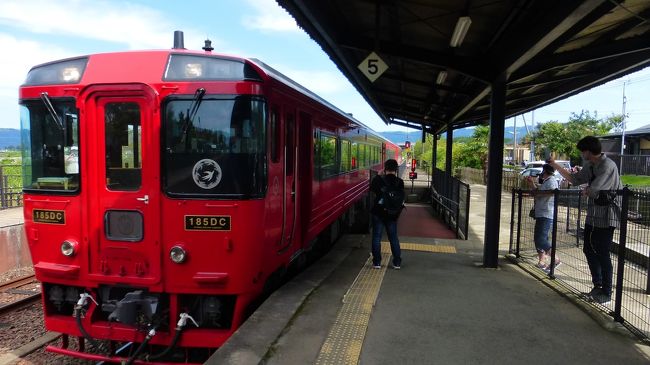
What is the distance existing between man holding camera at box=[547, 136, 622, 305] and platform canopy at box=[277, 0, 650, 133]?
127 centimetres

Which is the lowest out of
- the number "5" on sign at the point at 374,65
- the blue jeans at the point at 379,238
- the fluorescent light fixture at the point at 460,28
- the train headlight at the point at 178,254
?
the blue jeans at the point at 379,238

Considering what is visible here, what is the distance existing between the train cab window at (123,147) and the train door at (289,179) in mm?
1476

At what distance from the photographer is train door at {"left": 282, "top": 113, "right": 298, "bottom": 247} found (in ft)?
16.4

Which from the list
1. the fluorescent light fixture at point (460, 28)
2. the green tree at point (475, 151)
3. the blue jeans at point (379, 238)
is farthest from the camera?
the green tree at point (475, 151)

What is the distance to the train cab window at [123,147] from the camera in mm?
4039

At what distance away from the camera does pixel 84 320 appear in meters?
4.12

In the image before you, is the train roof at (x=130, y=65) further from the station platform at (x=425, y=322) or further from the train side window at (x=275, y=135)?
the station platform at (x=425, y=322)

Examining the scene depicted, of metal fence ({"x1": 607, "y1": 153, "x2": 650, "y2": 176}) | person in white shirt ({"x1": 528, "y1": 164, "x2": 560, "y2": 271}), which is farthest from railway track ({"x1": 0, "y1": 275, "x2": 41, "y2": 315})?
metal fence ({"x1": 607, "y1": 153, "x2": 650, "y2": 176})

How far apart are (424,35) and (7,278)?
781 cm

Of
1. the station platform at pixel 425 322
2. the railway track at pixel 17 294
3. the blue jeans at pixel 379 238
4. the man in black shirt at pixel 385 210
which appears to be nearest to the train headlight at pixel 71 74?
the station platform at pixel 425 322

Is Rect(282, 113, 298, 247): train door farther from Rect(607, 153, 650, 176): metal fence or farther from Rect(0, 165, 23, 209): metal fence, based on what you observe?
Rect(607, 153, 650, 176): metal fence

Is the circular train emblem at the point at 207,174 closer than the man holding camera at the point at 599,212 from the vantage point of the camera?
Yes

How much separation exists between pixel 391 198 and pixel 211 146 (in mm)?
3046

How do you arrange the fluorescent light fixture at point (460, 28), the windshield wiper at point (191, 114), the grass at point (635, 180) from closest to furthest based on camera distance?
1. the windshield wiper at point (191, 114)
2. the fluorescent light fixture at point (460, 28)
3. the grass at point (635, 180)
